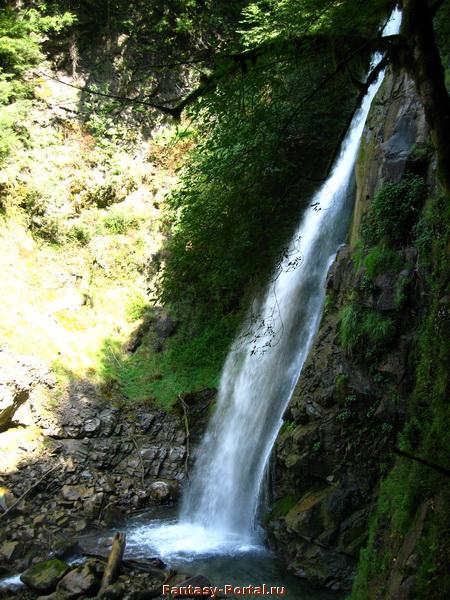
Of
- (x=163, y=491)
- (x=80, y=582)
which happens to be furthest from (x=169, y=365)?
(x=80, y=582)

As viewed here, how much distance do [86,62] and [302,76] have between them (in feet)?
34.0

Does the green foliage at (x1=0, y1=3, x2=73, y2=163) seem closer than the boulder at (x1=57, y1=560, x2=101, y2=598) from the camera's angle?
No

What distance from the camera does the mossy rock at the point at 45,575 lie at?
6.03m

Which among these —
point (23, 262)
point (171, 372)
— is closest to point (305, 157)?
point (171, 372)

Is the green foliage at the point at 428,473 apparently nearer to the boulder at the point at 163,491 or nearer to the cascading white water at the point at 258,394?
the cascading white water at the point at 258,394

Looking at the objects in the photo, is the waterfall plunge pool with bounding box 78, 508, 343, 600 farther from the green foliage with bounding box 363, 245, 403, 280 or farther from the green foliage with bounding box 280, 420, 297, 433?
the green foliage with bounding box 363, 245, 403, 280

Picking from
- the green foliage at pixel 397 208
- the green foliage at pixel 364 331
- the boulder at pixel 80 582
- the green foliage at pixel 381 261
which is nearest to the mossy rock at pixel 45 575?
the boulder at pixel 80 582

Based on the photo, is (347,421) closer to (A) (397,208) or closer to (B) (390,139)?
(A) (397,208)

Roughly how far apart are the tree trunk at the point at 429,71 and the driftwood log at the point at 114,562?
19.7 feet

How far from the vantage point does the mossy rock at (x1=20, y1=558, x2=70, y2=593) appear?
19.8 ft

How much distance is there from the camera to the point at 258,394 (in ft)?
29.1

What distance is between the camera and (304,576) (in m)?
6.11

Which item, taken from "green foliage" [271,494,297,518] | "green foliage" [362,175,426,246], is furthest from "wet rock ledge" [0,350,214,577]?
"green foliage" [362,175,426,246]

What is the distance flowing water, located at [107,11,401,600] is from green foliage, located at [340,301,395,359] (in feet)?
4.05
